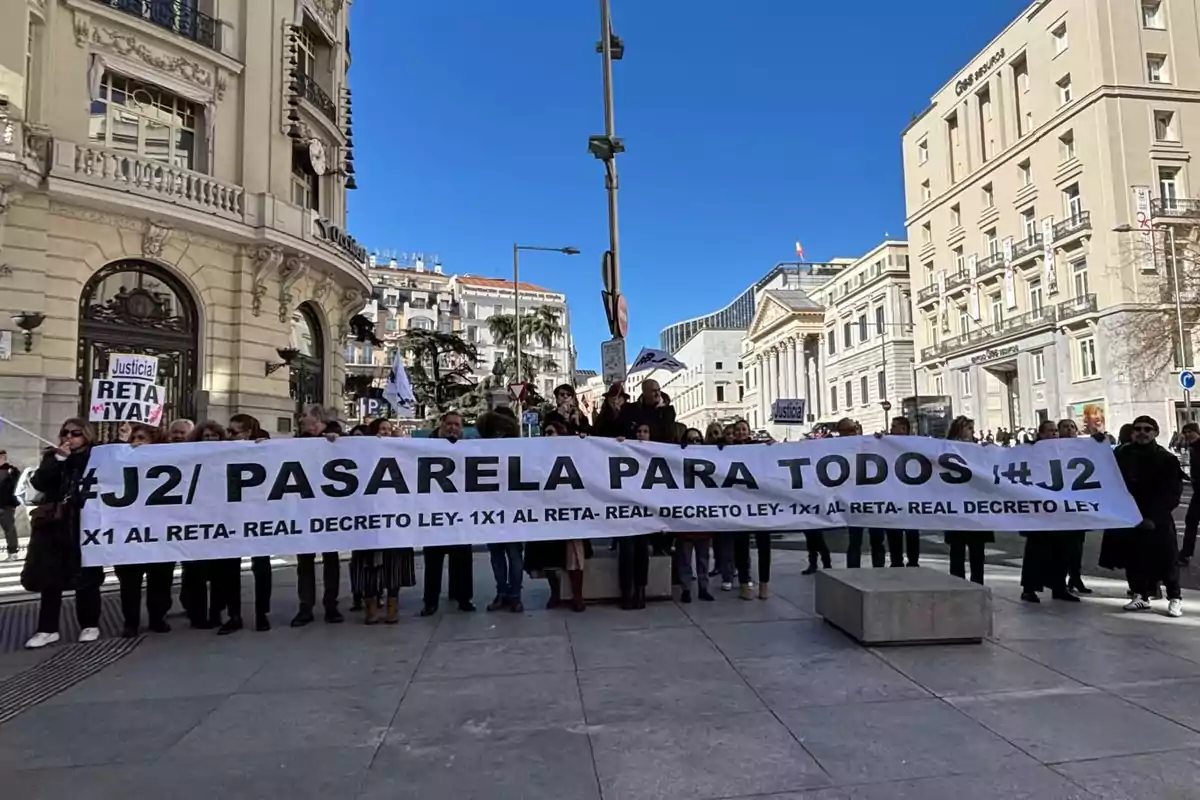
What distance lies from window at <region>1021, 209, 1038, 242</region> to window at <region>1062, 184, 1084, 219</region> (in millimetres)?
3297

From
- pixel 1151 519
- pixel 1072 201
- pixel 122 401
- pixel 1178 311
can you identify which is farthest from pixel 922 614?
Answer: pixel 1072 201

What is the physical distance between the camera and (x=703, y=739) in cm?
410

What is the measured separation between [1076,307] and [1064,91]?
1520cm

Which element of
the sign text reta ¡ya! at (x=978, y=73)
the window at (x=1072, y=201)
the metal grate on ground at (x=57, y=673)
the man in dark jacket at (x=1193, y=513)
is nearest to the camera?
the metal grate on ground at (x=57, y=673)

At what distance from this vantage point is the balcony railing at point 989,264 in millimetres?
56597

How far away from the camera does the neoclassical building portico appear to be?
3947 inches

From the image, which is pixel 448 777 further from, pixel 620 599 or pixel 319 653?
pixel 620 599

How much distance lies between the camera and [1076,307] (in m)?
47.5

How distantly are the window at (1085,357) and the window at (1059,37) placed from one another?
19.8 metres

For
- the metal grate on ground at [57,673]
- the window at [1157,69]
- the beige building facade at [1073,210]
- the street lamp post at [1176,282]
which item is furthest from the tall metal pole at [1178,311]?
the metal grate on ground at [57,673]

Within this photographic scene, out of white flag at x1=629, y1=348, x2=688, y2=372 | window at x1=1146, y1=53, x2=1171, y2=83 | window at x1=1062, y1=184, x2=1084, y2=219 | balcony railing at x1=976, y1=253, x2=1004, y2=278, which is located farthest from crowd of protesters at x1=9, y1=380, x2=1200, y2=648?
balcony railing at x1=976, y1=253, x2=1004, y2=278

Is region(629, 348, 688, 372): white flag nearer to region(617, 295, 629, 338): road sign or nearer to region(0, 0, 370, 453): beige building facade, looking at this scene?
region(617, 295, 629, 338): road sign

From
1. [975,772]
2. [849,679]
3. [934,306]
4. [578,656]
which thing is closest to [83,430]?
[578,656]

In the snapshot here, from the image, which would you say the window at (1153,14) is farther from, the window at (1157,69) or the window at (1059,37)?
the window at (1059,37)
